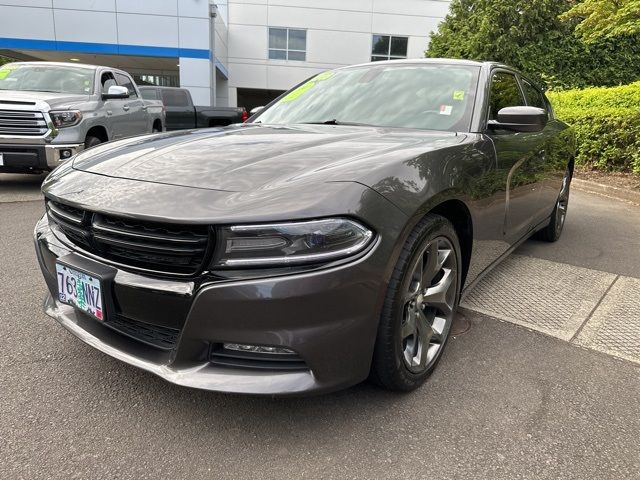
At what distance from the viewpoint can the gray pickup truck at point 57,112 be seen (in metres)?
6.27

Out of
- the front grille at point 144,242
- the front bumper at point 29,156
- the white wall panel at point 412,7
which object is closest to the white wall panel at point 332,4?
the white wall panel at point 412,7

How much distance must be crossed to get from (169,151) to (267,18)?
26.6 metres

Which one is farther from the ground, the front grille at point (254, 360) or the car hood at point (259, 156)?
the car hood at point (259, 156)

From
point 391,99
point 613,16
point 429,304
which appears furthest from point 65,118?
point 613,16

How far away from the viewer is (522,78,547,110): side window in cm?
414

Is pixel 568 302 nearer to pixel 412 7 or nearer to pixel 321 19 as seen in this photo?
pixel 321 19

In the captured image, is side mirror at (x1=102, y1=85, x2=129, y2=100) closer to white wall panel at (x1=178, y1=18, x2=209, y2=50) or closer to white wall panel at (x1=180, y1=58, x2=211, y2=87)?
white wall panel at (x1=180, y1=58, x2=211, y2=87)

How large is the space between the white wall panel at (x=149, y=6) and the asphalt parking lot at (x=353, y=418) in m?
21.4

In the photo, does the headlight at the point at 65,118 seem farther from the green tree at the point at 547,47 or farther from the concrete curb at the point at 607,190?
the green tree at the point at 547,47

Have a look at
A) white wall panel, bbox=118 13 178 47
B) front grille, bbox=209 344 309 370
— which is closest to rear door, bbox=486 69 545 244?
front grille, bbox=209 344 309 370

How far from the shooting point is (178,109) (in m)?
13.6

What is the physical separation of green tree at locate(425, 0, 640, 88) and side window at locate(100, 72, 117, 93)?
15.7m

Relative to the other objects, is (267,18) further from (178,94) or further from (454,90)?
(454,90)

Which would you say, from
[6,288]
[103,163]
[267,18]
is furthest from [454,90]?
[267,18]
